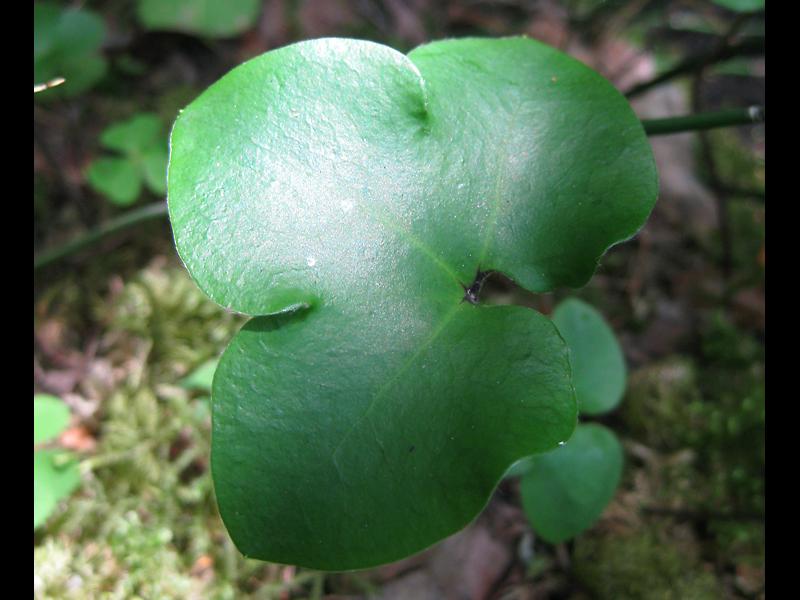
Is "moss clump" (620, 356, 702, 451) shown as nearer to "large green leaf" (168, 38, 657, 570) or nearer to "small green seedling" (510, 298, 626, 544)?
"small green seedling" (510, 298, 626, 544)

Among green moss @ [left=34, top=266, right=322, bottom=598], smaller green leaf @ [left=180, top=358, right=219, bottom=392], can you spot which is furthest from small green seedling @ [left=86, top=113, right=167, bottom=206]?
smaller green leaf @ [left=180, top=358, right=219, bottom=392]

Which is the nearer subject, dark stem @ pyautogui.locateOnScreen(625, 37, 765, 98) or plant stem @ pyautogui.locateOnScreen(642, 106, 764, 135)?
plant stem @ pyautogui.locateOnScreen(642, 106, 764, 135)

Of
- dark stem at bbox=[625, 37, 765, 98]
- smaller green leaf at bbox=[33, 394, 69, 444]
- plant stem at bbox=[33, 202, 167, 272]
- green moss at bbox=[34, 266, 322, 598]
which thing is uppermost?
dark stem at bbox=[625, 37, 765, 98]

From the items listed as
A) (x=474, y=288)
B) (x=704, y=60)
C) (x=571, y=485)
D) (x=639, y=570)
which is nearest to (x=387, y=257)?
(x=474, y=288)

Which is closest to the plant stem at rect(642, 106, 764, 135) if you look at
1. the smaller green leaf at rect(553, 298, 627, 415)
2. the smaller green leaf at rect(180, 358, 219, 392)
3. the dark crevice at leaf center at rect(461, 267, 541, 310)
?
the smaller green leaf at rect(553, 298, 627, 415)

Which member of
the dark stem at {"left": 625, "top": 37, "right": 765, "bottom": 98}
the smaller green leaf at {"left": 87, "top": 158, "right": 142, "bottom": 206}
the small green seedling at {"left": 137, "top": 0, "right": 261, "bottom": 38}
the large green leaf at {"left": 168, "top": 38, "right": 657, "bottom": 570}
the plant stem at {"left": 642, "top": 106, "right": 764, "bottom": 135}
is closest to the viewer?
the large green leaf at {"left": 168, "top": 38, "right": 657, "bottom": 570}

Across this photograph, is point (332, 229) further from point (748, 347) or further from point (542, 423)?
point (748, 347)

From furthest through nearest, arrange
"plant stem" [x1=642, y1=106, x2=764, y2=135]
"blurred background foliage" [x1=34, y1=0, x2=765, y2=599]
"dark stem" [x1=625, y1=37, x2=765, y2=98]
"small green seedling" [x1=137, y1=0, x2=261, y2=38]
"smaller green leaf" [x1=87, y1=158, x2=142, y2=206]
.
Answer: "small green seedling" [x1=137, y1=0, x2=261, y2=38]
"smaller green leaf" [x1=87, y1=158, x2=142, y2=206]
"dark stem" [x1=625, y1=37, x2=765, y2=98]
"blurred background foliage" [x1=34, y1=0, x2=765, y2=599]
"plant stem" [x1=642, y1=106, x2=764, y2=135]

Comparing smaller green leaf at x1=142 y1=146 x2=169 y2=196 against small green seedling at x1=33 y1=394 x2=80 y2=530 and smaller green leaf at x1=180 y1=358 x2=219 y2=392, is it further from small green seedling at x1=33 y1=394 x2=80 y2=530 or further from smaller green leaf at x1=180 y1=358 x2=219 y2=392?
small green seedling at x1=33 y1=394 x2=80 y2=530

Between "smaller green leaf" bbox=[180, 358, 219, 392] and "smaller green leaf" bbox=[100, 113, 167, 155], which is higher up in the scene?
"smaller green leaf" bbox=[100, 113, 167, 155]
